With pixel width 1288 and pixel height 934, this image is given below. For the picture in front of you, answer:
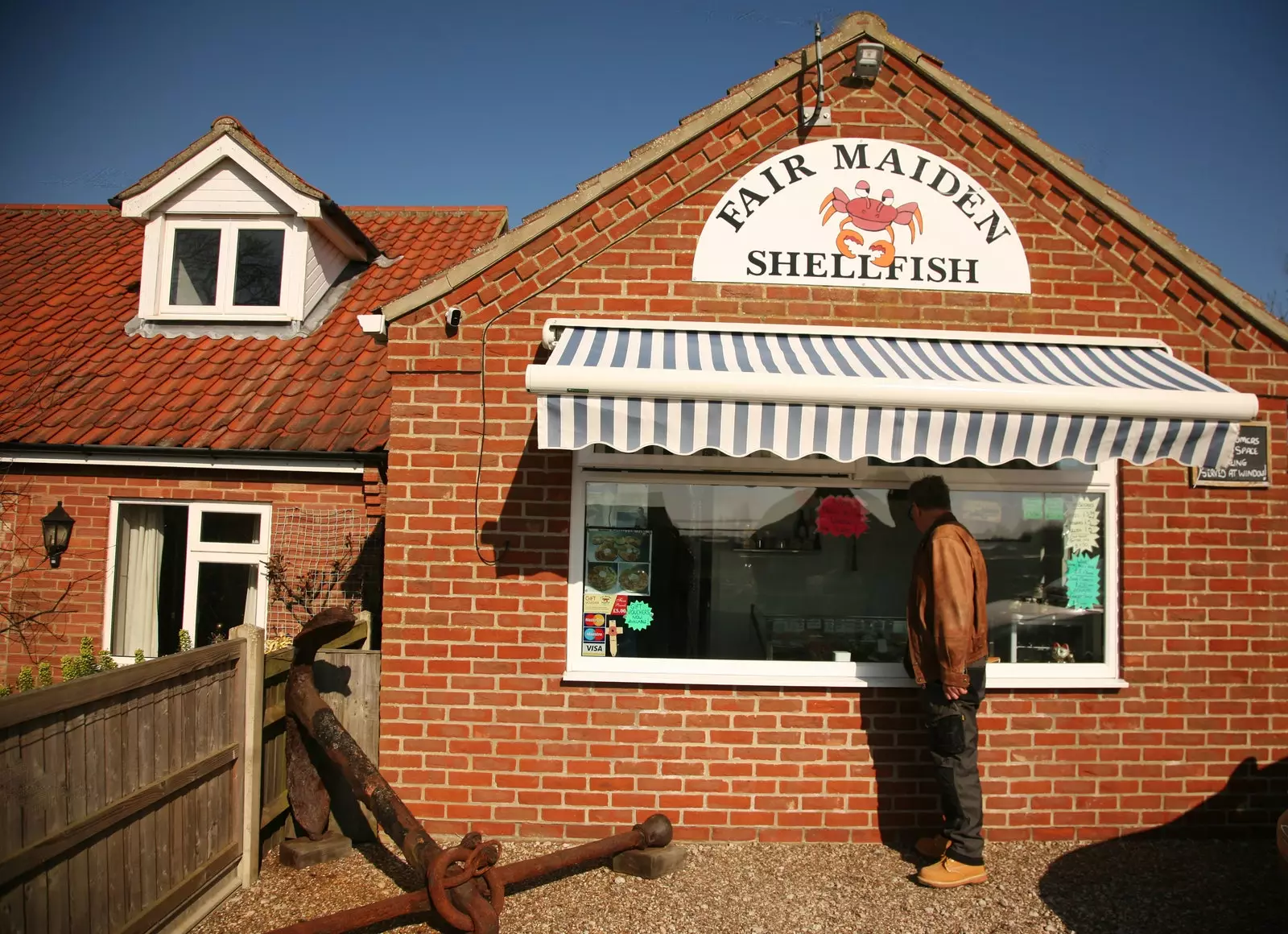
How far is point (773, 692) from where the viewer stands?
236 inches

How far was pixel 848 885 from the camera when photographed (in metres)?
5.37

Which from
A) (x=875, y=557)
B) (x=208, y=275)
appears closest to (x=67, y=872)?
(x=875, y=557)

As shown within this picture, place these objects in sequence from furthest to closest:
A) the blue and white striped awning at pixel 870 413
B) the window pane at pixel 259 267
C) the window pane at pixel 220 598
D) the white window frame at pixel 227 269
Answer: the window pane at pixel 259 267 < the white window frame at pixel 227 269 < the window pane at pixel 220 598 < the blue and white striped awning at pixel 870 413

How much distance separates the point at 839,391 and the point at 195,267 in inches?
353

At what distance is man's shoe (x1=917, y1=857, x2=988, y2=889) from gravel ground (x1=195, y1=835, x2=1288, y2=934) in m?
0.06

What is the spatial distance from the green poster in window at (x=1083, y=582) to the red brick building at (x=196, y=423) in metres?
5.93

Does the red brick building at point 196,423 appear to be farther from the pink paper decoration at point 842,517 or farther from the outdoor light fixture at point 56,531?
the pink paper decoration at point 842,517

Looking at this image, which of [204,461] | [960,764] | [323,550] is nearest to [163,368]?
[204,461]

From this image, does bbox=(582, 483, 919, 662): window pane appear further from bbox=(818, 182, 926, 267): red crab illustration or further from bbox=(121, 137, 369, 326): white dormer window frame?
bbox=(121, 137, 369, 326): white dormer window frame

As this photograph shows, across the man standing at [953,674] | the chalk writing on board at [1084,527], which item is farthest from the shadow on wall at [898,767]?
the chalk writing on board at [1084,527]

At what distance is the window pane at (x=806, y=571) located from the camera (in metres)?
6.20

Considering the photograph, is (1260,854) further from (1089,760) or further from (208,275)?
(208,275)

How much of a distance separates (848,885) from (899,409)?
2883 mm

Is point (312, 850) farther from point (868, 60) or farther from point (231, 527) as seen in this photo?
point (868, 60)
